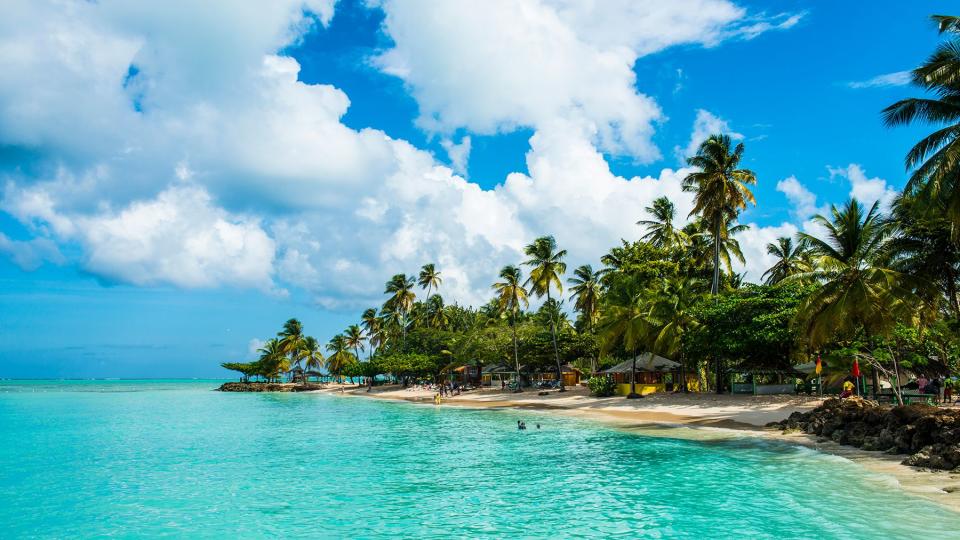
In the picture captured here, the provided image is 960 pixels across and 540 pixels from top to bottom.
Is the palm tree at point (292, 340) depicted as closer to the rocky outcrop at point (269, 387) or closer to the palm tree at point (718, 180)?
the rocky outcrop at point (269, 387)

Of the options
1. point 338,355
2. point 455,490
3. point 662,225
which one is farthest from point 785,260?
point 338,355

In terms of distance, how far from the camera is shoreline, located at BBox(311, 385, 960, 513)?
14.2m

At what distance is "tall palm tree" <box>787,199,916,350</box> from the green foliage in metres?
18.8

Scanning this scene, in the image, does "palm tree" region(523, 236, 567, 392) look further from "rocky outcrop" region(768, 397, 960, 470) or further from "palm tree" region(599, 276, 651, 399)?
"rocky outcrop" region(768, 397, 960, 470)

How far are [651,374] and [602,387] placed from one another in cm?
575

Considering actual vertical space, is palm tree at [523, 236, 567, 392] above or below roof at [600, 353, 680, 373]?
above

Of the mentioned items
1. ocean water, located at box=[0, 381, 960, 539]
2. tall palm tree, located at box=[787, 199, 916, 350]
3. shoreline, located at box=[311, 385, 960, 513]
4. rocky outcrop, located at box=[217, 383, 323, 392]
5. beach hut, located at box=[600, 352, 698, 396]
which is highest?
tall palm tree, located at box=[787, 199, 916, 350]

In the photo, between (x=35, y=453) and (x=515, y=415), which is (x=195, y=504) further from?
(x=515, y=415)

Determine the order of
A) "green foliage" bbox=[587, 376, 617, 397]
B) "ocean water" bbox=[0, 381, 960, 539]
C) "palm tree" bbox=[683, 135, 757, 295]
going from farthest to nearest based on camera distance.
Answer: "green foliage" bbox=[587, 376, 617, 397], "palm tree" bbox=[683, 135, 757, 295], "ocean water" bbox=[0, 381, 960, 539]

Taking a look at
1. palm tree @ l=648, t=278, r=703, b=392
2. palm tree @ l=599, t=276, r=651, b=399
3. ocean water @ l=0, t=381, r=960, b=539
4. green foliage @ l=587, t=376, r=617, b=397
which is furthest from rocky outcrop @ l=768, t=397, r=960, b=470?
green foliage @ l=587, t=376, r=617, b=397

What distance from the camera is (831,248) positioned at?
2498 cm

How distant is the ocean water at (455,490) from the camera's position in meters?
12.1

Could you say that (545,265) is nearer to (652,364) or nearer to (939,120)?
(652,364)

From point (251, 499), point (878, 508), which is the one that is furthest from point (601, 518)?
point (251, 499)
